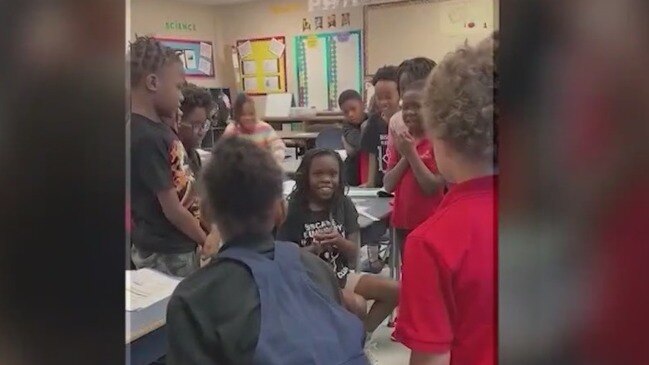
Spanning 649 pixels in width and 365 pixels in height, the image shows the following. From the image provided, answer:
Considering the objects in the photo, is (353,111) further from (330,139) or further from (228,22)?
(228,22)

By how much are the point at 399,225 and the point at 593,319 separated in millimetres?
207

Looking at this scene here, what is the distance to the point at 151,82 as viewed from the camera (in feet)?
2.22

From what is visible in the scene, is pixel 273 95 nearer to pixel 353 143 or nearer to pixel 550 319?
pixel 353 143

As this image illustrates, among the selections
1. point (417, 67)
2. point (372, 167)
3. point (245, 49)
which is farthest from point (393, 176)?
point (245, 49)

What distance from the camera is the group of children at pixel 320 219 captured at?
56cm

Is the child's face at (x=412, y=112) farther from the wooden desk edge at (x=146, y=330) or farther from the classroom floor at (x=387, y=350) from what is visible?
the wooden desk edge at (x=146, y=330)

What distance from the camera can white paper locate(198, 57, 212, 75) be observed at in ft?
2.22

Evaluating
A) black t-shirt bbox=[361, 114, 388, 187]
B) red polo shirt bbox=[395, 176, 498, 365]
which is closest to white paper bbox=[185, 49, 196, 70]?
black t-shirt bbox=[361, 114, 388, 187]

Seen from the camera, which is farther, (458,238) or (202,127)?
(202,127)

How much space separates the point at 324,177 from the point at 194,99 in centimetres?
18

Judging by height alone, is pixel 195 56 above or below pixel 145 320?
above

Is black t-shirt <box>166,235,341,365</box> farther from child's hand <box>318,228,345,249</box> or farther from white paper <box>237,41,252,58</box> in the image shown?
white paper <box>237,41,252,58</box>

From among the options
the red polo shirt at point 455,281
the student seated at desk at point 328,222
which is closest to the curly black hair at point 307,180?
the student seated at desk at point 328,222

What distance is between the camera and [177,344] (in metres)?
0.61
